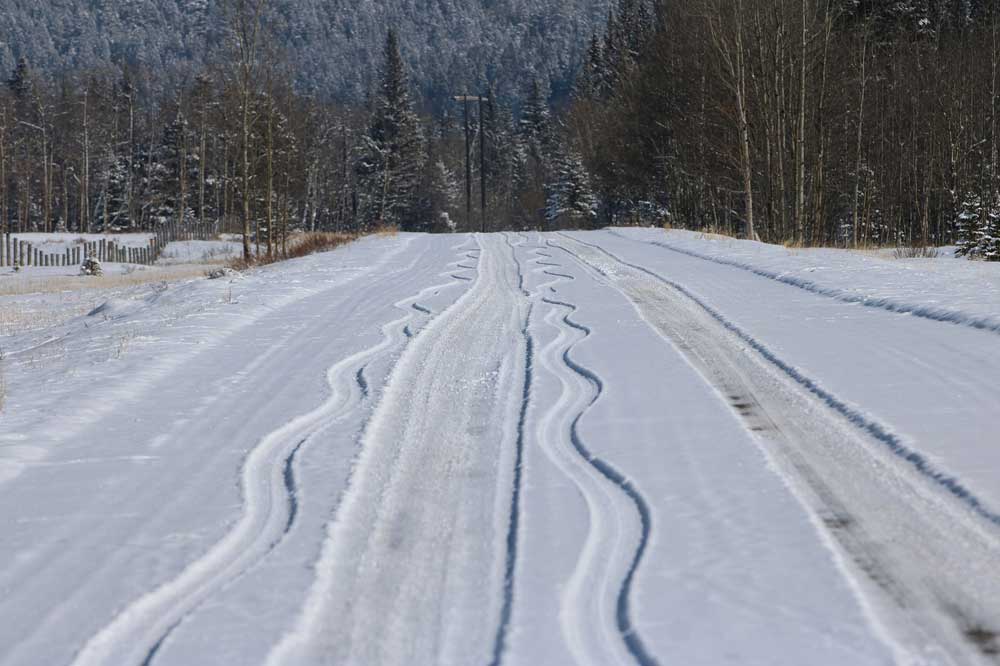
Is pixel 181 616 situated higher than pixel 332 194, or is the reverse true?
pixel 332 194

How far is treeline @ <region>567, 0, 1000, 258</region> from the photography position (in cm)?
3078

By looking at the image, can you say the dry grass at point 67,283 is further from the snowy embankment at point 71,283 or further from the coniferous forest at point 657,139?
the coniferous forest at point 657,139

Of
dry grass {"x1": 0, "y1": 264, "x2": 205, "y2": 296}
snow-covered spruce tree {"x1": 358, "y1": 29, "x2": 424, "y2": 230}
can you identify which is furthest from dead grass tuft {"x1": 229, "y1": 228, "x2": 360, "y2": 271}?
snow-covered spruce tree {"x1": 358, "y1": 29, "x2": 424, "y2": 230}

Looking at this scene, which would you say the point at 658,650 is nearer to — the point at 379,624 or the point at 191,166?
the point at 379,624

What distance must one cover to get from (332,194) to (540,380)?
7712 cm

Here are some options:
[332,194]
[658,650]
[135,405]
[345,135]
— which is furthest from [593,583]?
[345,135]

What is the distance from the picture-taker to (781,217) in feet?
102

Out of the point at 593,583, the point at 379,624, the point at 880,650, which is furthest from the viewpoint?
the point at 593,583

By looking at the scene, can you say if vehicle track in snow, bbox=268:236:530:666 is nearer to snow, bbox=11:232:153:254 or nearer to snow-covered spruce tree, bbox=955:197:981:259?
snow-covered spruce tree, bbox=955:197:981:259

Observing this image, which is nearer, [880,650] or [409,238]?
[880,650]

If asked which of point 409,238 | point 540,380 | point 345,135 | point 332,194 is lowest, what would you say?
point 540,380

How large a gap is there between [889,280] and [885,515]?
850 centimetres

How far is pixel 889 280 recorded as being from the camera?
11305 mm

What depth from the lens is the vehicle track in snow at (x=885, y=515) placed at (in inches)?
104
